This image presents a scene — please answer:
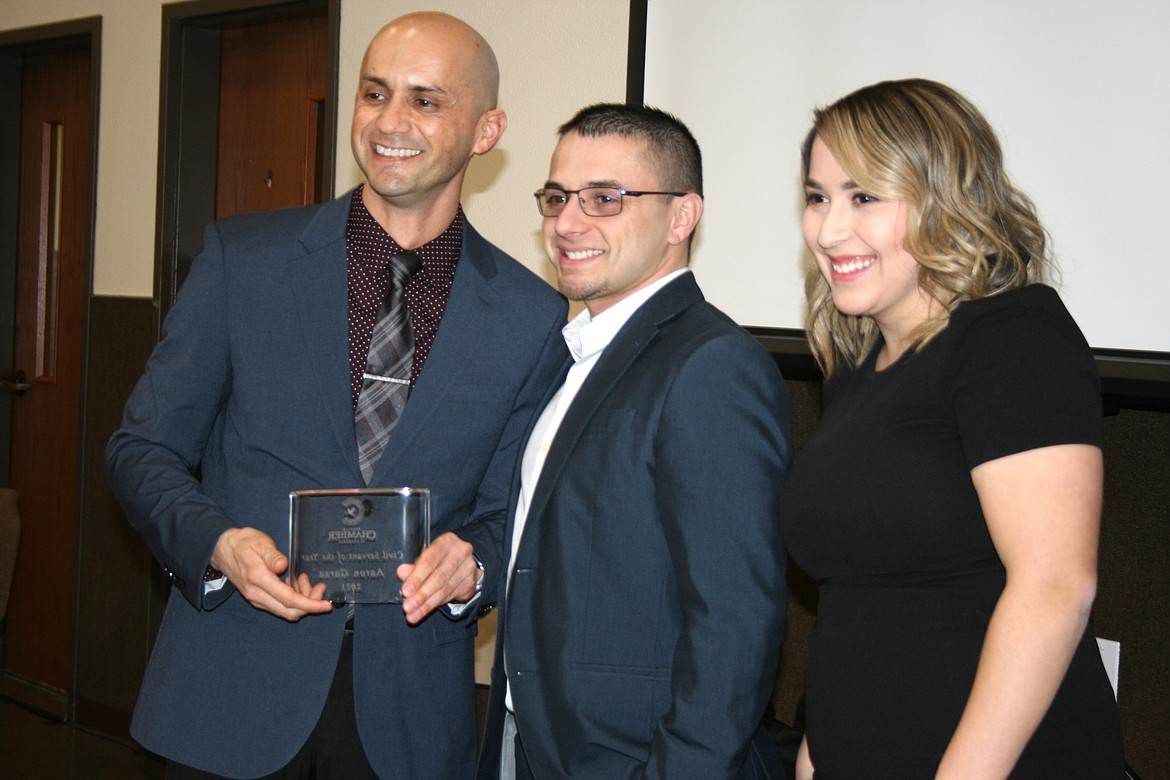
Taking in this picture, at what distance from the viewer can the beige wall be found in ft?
11.1

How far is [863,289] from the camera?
156 centimetres

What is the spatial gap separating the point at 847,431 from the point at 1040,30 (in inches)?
56.9

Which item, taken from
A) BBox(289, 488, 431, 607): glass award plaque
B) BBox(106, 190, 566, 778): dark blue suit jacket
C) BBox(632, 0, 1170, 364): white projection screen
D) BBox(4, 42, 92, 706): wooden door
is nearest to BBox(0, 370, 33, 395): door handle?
BBox(4, 42, 92, 706): wooden door

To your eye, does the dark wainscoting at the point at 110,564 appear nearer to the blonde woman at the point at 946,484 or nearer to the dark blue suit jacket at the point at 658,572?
the dark blue suit jacket at the point at 658,572

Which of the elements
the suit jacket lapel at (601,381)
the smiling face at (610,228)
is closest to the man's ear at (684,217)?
the smiling face at (610,228)

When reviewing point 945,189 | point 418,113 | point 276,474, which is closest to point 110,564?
point 276,474

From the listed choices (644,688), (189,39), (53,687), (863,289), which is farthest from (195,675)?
(53,687)

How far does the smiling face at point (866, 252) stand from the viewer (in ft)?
4.99

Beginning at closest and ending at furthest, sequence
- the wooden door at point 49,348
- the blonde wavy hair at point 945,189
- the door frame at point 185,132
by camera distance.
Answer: the blonde wavy hair at point 945,189
the door frame at point 185,132
the wooden door at point 49,348

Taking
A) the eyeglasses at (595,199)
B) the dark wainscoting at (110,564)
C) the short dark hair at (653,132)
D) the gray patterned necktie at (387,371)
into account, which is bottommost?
the dark wainscoting at (110,564)

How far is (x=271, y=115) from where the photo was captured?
4254 millimetres

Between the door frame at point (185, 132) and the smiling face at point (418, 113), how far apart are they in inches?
93.9

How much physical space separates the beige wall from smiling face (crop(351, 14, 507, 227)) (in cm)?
129

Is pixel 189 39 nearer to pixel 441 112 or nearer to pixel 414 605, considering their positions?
pixel 441 112
